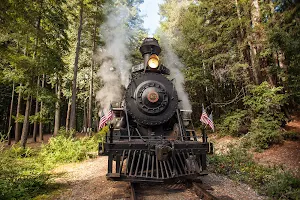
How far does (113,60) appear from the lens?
1856 cm

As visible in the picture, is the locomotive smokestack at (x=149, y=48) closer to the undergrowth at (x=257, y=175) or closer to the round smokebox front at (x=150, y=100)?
the round smokebox front at (x=150, y=100)

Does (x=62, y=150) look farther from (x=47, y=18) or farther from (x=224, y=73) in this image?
(x=224, y=73)

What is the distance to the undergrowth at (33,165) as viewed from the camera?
16.9 ft

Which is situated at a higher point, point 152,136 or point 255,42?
point 255,42

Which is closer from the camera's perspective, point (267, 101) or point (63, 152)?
point (267, 101)

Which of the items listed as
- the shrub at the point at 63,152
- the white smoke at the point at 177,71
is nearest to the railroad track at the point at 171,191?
the shrub at the point at 63,152

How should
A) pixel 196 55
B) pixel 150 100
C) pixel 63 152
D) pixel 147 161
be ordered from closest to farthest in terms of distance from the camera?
pixel 147 161 < pixel 150 100 < pixel 63 152 < pixel 196 55

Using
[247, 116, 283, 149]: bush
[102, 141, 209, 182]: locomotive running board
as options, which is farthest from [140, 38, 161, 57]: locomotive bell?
[247, 116, 283, 149]: bush

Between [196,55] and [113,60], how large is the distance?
765 cm

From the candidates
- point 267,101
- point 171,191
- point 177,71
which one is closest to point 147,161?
point 171,191

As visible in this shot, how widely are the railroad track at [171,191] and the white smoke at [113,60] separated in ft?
42.3

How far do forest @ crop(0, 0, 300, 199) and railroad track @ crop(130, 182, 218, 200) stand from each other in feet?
6.68

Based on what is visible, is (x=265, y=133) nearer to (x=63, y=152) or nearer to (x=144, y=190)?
(x=144, y=190)

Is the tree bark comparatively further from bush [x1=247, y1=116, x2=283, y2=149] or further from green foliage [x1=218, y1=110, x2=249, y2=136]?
bush [x1=247, y1=116, x2=283, y2=149]
